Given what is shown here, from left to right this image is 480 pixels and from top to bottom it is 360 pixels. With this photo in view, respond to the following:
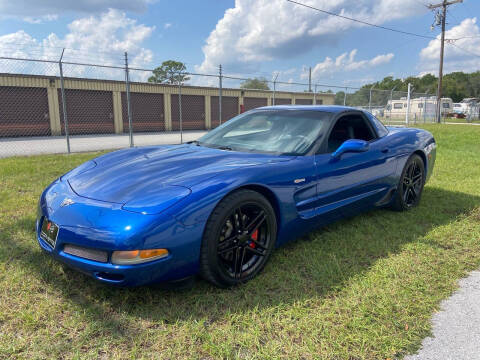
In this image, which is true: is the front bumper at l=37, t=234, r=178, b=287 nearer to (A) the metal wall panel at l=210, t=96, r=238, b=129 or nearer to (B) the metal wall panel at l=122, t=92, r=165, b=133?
(B) the metal wall panel at l=122, t=92, r=165, b=133

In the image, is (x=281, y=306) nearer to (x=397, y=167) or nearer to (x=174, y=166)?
(x=174, y=166)

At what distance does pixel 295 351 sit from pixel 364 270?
1.12m

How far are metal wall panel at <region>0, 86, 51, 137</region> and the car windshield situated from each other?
20058 millimetres

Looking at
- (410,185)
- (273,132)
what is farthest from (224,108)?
(273,132)

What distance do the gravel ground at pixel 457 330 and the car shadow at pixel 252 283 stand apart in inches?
23.6

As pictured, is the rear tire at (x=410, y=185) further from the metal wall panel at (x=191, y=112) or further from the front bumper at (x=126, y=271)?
the metal wall panel at (x=191, y=112)

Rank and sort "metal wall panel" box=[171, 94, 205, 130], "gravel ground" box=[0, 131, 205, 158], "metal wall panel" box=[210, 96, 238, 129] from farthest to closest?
"metal wall panel" box=[210, 96, 238, 129] → "metal wall panel" box=[171, 94, 205, 130] → "gravel ground" box=[0, 131, 205, 158]

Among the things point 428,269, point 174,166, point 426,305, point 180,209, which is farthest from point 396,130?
point 180,209

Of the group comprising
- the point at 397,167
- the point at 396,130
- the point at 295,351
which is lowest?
the point at 295,351

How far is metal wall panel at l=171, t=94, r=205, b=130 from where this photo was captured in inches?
1025

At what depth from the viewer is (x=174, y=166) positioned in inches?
102

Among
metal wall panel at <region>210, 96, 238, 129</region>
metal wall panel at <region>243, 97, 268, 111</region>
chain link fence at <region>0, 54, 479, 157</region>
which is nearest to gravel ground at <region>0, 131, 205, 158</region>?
chain link fence at <region>0, 54, 479, 157</region>

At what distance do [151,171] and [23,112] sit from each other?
69.4ft

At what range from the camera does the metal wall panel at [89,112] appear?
2123 cm
